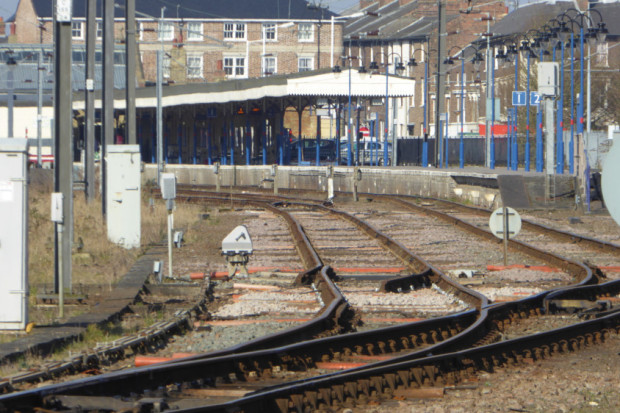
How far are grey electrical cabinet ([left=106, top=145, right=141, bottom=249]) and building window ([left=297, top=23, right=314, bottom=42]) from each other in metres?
74.4

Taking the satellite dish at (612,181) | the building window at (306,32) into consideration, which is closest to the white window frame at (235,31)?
the building window at (306,32)

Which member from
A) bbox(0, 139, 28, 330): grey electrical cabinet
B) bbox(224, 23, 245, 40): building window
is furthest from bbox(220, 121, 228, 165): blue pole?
bbox(0, 139, 28, 330): grey electrical cabinet

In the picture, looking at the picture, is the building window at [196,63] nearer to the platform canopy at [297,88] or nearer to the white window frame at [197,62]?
the white window frame at [197,62]

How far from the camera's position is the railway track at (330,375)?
6977 millimetres

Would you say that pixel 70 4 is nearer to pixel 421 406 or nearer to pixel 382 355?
pixel 382 355

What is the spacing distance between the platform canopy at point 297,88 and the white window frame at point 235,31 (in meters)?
37.1

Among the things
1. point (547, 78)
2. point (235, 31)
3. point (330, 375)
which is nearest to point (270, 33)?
point (235, 31)

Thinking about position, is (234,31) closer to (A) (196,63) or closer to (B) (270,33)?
(B) (270,33)

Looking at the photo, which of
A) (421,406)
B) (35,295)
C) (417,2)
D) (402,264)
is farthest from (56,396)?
(417,2)

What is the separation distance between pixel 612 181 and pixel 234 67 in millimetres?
86183

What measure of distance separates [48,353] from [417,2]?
95.4 meters

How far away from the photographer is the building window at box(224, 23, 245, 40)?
9144cm

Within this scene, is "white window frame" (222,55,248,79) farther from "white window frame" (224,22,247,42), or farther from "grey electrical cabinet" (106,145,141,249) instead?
"grey electrical cabinet" (106,145,141,249)

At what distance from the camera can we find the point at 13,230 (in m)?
10.1
